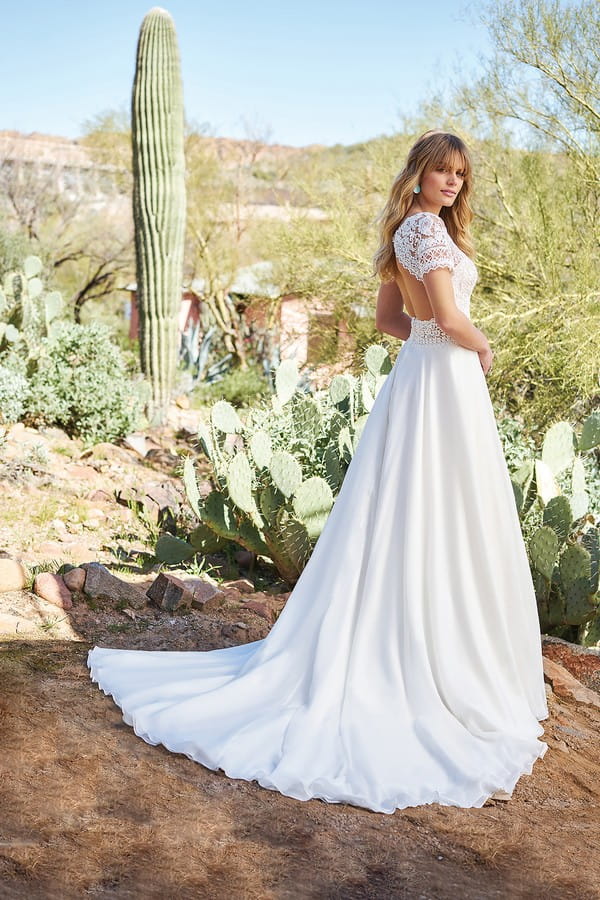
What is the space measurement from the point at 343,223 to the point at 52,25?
23.6 metres

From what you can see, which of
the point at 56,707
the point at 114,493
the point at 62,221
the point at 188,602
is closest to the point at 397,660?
the point at 56,707

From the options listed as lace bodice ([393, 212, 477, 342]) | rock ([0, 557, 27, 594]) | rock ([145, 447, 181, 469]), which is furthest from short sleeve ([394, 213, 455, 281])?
A: rock ([145, 447, 181, 469])

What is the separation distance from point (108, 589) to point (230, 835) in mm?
1999

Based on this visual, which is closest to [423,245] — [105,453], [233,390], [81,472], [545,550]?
[545,550]

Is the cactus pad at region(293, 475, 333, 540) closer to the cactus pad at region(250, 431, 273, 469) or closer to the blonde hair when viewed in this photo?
the cactus pad at region(250, 431, 273, 469)

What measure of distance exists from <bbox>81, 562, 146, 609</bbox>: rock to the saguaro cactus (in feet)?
14.6

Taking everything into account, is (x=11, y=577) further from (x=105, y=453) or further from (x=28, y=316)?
(x=28, y=316)

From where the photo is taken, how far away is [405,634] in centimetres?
294

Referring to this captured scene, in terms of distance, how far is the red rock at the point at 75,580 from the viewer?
4.12 meters

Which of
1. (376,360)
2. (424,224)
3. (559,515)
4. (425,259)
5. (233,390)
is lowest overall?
(233,390)

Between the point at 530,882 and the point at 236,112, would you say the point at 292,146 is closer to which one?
the point at 236,112

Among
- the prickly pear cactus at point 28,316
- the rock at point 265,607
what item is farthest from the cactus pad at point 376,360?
the prickly pear cactus at point 28,316

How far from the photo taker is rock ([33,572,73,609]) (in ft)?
13.1

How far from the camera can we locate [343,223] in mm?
7773
